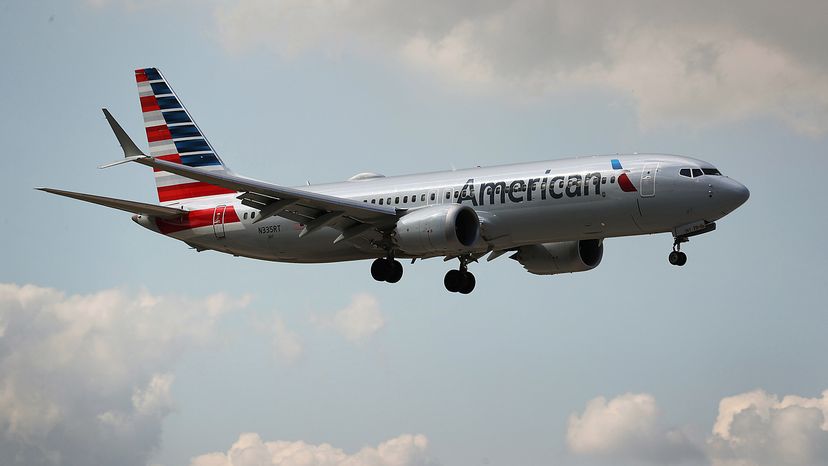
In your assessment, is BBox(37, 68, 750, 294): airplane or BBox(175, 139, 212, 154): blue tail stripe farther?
BBox(175, 139, 212, 154): blue tail stripe

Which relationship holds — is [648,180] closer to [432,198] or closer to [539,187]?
[539,187]

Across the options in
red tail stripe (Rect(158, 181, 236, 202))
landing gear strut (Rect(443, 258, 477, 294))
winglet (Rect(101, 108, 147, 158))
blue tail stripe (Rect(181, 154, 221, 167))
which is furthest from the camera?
blue tail stripe (Rect(181, 154, 221, 167))

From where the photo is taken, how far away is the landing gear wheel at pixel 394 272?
5019 cm

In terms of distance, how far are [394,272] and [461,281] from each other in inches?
155

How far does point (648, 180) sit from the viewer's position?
45031 mm

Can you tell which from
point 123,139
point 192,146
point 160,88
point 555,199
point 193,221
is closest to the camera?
point 123,139

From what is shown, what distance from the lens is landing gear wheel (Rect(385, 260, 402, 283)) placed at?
50.2 metres

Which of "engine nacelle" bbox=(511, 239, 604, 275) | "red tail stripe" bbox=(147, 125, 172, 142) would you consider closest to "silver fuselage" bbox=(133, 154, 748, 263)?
"engine nacelle" bbox=(511, 239, 604, 275)

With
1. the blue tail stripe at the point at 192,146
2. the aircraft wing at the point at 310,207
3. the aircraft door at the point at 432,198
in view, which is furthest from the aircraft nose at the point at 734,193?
the blue tail stripe at the point at 192,146

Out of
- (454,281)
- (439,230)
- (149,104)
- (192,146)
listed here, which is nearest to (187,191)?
(192,146)

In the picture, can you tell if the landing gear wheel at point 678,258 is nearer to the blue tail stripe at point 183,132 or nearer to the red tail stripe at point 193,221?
the red tail stripe at point 193,221

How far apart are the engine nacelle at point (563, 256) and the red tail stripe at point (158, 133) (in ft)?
57.0

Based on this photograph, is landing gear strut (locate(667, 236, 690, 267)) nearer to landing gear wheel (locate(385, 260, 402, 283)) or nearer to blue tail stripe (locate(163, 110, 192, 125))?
landing gear wheel (locate(385, 260, 402, 283))

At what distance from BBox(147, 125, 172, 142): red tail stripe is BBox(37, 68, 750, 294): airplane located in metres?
3.97
